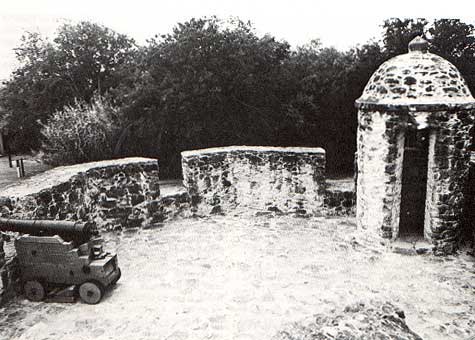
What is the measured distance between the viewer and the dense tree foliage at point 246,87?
12.2 meters

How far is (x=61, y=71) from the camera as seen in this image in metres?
16.2

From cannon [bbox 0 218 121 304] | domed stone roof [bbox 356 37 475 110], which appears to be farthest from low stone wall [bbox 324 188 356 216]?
cannon [bbox 0 218 121 304]

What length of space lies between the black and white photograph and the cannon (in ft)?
0.08

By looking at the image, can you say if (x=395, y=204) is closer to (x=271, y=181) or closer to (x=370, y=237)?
(x=370, y=237)

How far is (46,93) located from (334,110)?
34.5 feet

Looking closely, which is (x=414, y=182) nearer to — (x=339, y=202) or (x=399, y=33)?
(x=339, y=202)

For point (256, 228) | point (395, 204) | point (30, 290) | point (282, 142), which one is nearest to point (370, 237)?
point (395, 204)

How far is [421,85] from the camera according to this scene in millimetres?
7199

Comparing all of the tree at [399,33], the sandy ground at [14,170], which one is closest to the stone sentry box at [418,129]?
the tree at [399,33]

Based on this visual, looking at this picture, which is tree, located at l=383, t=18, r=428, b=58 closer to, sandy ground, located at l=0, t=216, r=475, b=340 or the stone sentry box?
the stone sentry box

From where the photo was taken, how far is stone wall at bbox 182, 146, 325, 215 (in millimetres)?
9602

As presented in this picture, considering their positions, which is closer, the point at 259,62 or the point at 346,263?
the point at 346,263

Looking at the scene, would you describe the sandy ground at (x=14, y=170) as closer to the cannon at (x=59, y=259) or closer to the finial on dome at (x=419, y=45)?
the cannon at (x=59, y=259)

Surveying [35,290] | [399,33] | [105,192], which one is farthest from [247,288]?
[399,33]
